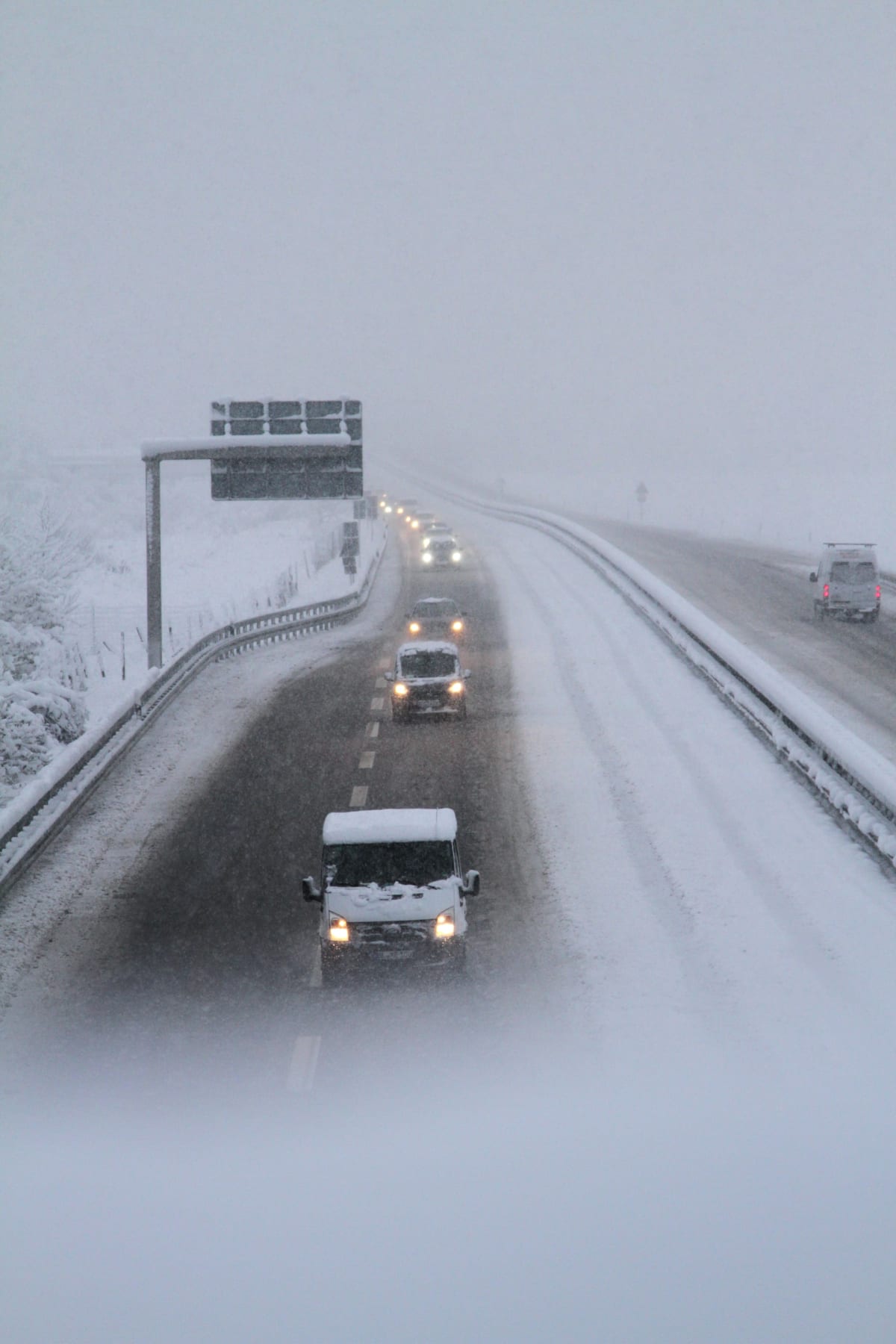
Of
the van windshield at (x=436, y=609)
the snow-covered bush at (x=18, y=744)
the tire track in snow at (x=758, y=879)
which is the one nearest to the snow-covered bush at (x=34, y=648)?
the snow-covered bush at (x=18, y=744)

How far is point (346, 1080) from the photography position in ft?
36.3

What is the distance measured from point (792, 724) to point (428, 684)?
691 centimetres

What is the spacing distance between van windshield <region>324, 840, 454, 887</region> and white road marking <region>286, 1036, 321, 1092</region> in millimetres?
1790

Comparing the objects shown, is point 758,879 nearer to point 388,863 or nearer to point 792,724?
point 388,863

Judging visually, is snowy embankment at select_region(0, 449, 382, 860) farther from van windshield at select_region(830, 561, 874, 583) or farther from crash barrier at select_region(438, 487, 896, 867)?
van windshield at select_region(830, 561, 874, 583)

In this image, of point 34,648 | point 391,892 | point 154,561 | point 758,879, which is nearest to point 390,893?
point 391,892

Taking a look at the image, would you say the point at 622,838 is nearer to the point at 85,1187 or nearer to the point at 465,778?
the point at 465,778

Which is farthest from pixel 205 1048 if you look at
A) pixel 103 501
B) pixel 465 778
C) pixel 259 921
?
pixel 103 501

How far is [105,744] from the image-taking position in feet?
73.9

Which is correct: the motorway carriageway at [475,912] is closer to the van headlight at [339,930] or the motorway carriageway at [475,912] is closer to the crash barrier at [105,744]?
the crash barrier at [105,744]

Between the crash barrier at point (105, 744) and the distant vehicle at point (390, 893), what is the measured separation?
506cm

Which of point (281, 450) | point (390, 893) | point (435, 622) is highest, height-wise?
point (281, 450)

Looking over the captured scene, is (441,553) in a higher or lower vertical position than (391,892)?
higher

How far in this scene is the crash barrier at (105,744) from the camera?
671 inches
